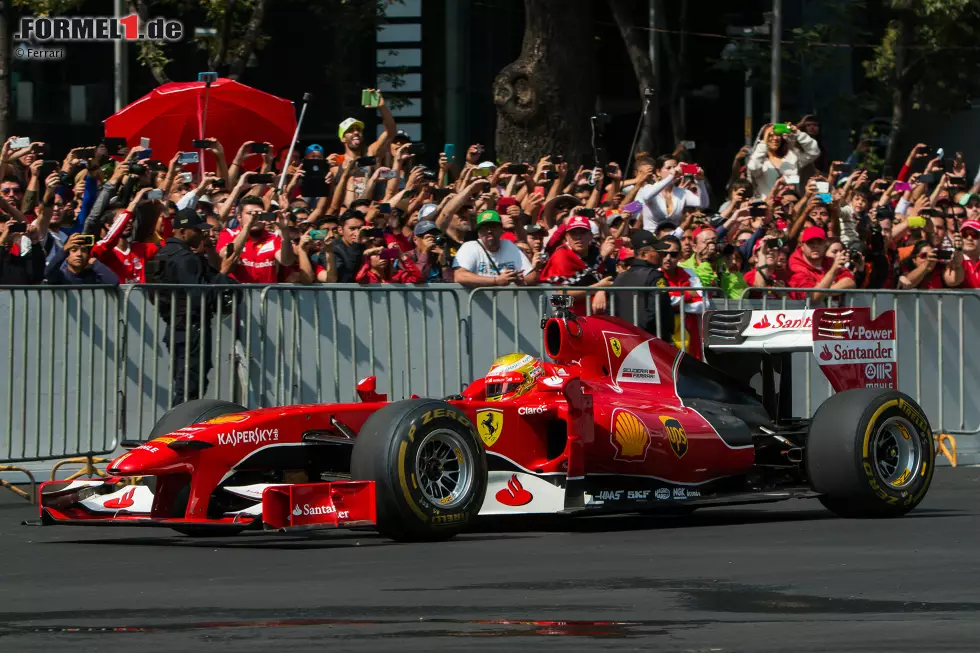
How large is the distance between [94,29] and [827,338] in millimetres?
8705

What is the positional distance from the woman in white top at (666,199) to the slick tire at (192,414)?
744cm

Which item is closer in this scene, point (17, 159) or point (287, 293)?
point (287, 293)

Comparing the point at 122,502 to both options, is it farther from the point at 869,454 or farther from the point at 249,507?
the point at 869,454

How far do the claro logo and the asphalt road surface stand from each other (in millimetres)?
570

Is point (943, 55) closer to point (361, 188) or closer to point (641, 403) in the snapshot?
point (361, 188)

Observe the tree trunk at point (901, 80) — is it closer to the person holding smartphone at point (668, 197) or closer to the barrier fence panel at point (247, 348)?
the person holding smartphone at point (668, 197)

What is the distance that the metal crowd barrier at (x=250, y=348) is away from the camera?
1304 cm

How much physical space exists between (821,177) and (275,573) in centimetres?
1061

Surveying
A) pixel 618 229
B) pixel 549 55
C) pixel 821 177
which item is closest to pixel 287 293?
pixel 618 229

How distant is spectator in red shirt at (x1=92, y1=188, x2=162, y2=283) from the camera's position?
14062 mm

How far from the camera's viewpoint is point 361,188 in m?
16.5

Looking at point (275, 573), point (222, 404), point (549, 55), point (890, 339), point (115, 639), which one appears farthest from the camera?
point (549, 55)

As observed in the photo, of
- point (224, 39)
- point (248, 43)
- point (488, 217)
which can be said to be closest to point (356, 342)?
point (488, 217)

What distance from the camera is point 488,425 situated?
11.0m
